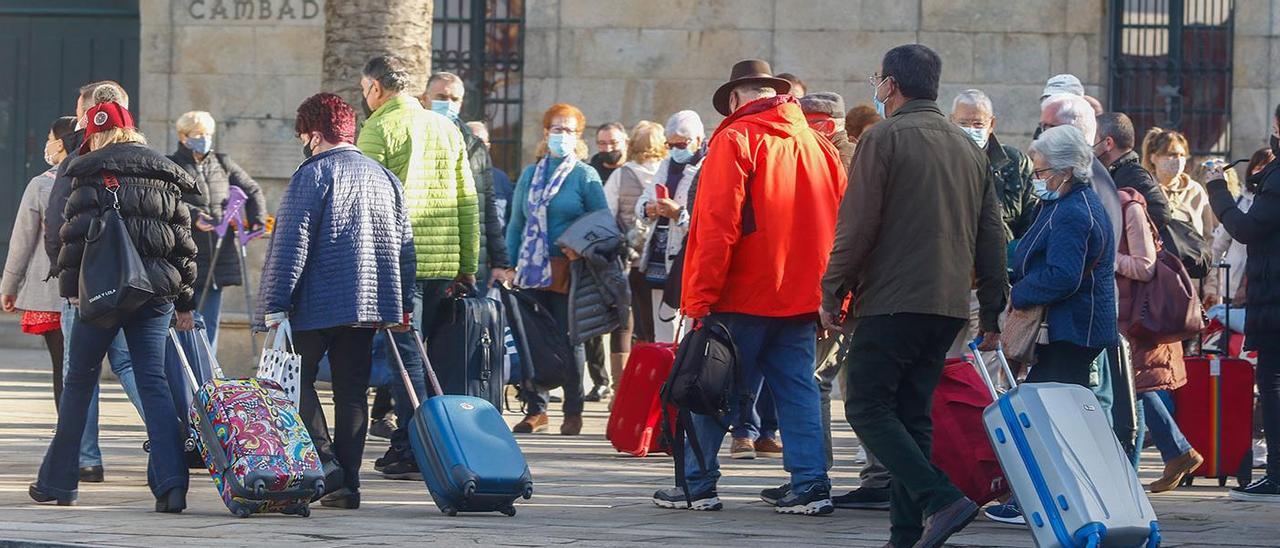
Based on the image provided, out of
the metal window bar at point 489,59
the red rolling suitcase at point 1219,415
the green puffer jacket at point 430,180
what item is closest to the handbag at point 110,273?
the green puffer jacket at point 430,180

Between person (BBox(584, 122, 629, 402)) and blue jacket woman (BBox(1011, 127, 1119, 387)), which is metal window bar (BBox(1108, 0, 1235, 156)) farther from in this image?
blue jacket woman (BBox(1011, 127, 1119, 387))

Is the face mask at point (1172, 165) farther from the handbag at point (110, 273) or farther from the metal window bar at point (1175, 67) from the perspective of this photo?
the handbag at point (110, 273)

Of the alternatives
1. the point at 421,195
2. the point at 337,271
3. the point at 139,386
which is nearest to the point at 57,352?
the point at 139,386

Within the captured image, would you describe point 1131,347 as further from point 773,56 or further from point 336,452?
point 773,56

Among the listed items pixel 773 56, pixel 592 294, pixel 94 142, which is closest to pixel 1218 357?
pixel 592 294

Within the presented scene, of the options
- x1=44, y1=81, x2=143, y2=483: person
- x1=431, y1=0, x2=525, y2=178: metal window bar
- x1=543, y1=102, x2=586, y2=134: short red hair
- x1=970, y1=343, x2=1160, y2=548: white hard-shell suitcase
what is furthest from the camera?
x1=431, y1=0, x2=525, y2=178: metal window bar

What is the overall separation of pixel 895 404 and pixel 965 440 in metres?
0.66

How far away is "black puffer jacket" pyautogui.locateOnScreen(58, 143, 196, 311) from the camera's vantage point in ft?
27.7

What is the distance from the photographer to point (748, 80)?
344 inches

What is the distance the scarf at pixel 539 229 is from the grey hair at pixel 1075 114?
12.7 feet

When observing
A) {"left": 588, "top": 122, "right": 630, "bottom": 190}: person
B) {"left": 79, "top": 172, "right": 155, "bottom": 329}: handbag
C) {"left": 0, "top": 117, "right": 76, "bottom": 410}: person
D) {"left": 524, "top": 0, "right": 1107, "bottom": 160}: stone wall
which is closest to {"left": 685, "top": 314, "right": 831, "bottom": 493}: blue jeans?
{"left": 79, "top": 172, "right": 155, "bottom": 329}: handbag

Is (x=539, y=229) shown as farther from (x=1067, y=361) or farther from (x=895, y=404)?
(x=895, y=404)

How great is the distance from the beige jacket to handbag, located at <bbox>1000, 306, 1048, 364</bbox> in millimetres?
4146

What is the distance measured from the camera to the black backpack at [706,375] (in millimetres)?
8242
